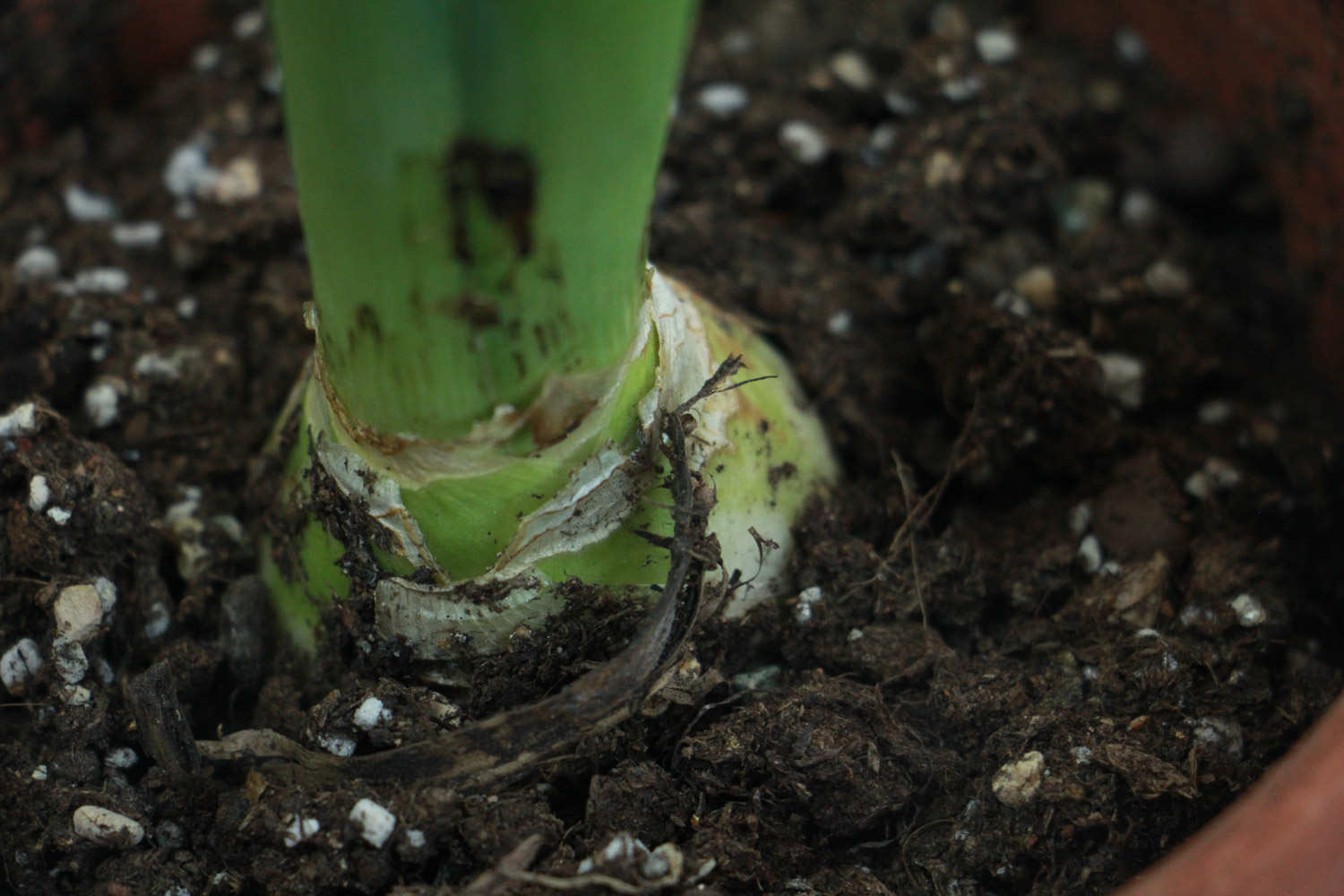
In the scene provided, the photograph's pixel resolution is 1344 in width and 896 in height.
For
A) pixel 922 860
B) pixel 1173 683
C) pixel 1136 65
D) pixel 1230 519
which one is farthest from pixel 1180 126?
pixel 922 860

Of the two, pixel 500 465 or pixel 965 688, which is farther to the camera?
pixel 965 688

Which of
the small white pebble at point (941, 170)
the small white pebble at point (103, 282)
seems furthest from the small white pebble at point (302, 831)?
the small white pebble at point (941, 170)

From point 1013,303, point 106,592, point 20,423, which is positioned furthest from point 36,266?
point 1013,303

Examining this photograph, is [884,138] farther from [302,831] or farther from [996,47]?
[302,831]

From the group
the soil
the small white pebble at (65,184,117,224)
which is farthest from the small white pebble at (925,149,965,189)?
the small white pebble at (65,184,117,224)

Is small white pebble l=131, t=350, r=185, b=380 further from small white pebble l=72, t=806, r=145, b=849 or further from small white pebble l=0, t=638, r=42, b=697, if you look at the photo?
small white pebble l=72, t=806, r=145, b=849

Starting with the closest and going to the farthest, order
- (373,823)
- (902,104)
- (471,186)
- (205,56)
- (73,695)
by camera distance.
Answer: (471,186) → (373,823) → (73,695) → (902,104) → (205,56)

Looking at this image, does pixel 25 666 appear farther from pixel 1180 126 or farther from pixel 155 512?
pixel 1180 126
